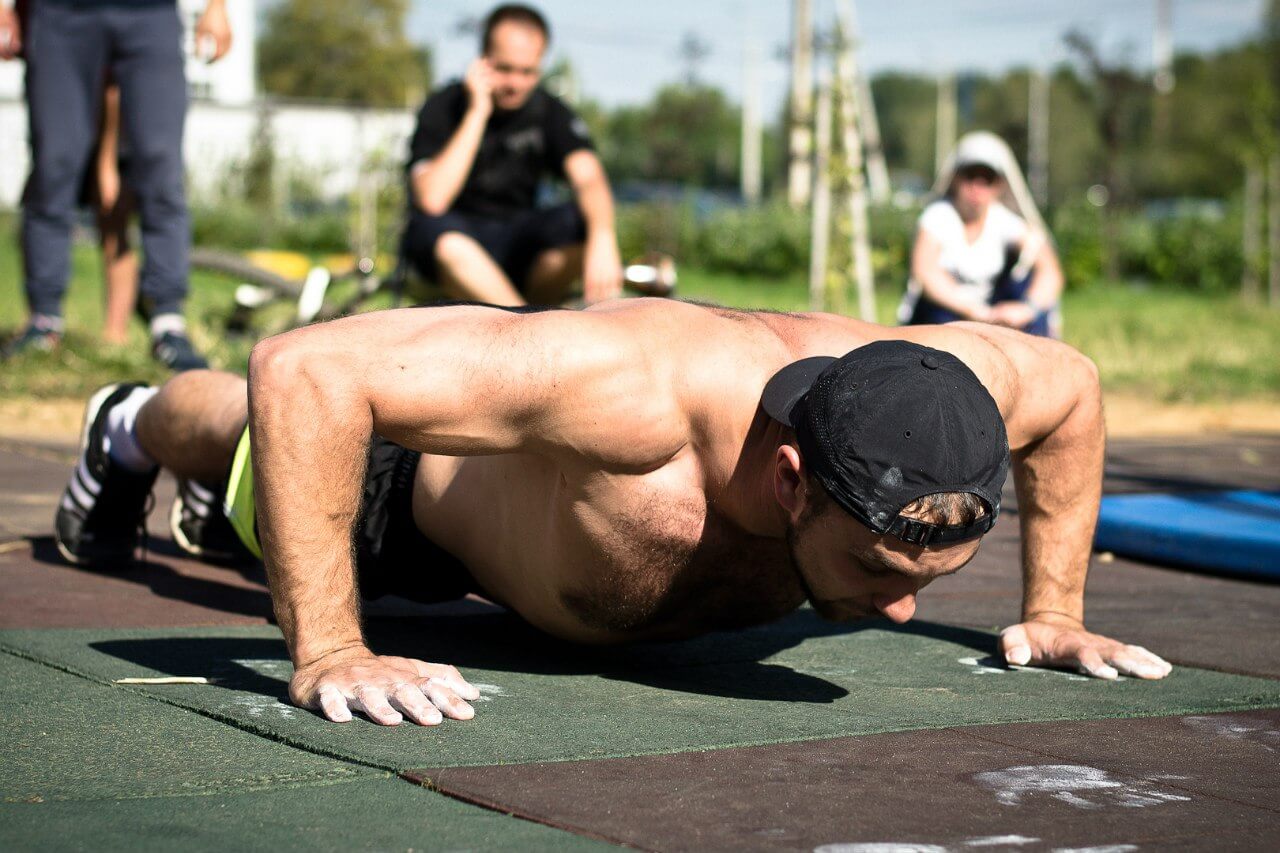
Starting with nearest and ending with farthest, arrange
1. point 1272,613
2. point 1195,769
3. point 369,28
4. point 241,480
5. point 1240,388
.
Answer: point 1195,769, point 241,480, point 1272,613, point 1240,388, point 369,28

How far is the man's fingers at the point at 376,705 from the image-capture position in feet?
8.25

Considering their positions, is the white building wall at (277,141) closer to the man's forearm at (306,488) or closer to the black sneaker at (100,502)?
the black sneaker at (100,502)

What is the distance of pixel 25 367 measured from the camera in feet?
25.1

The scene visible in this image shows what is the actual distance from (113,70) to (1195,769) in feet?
19.9

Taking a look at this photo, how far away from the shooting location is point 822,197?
1278 cm

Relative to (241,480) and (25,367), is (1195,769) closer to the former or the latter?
(241,480)

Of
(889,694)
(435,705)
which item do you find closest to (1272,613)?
(889,694)

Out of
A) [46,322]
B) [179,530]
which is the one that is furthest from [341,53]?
[179,530]

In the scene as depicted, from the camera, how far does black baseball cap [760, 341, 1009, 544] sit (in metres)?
2.44

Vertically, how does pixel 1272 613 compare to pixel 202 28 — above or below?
below

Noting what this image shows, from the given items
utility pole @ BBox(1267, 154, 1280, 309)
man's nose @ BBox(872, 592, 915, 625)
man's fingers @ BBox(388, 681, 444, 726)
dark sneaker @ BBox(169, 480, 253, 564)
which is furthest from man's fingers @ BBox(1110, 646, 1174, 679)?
utility pole @ BBox(1267, 154, 1280, 309)

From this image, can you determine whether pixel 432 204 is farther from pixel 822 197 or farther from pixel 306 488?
pixel 822 197

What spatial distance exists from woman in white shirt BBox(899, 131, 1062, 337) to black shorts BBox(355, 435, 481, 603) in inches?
202

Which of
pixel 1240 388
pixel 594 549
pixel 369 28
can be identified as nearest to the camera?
pixel 594 549
